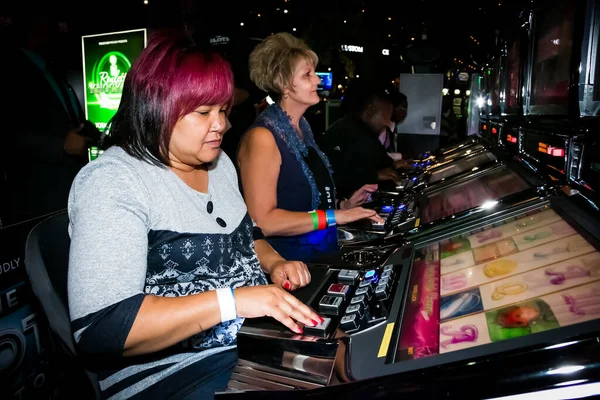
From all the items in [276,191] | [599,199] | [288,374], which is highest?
[599,199]

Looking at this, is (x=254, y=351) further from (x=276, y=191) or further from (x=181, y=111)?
(x=276, y=191)

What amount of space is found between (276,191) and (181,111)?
1.01m

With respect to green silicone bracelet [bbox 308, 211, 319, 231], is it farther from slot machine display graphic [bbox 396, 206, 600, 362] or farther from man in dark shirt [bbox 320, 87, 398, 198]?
Answer: man in dark shirt [bbox 320, 87, 398, 198]

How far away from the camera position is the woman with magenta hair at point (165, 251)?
3.37 ft

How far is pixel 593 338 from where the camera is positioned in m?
0.64

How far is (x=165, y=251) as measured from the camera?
48.1 inches

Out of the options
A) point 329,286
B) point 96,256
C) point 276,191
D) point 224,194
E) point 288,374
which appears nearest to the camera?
point 288,374

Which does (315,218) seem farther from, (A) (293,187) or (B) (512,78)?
(B) (512,78)

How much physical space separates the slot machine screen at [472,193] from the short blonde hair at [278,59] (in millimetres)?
988

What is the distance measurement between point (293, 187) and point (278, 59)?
696mm

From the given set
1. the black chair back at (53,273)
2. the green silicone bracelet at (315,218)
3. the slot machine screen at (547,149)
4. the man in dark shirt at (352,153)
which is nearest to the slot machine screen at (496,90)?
the man in dark shirt at (352,153)

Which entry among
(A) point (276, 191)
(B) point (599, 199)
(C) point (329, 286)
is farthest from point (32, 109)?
(B) point (599, 199)

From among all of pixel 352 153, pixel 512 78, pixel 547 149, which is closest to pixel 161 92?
pixel 547 149

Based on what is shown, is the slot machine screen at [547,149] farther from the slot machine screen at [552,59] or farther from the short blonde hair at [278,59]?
the short blonde hair at [278,59]
